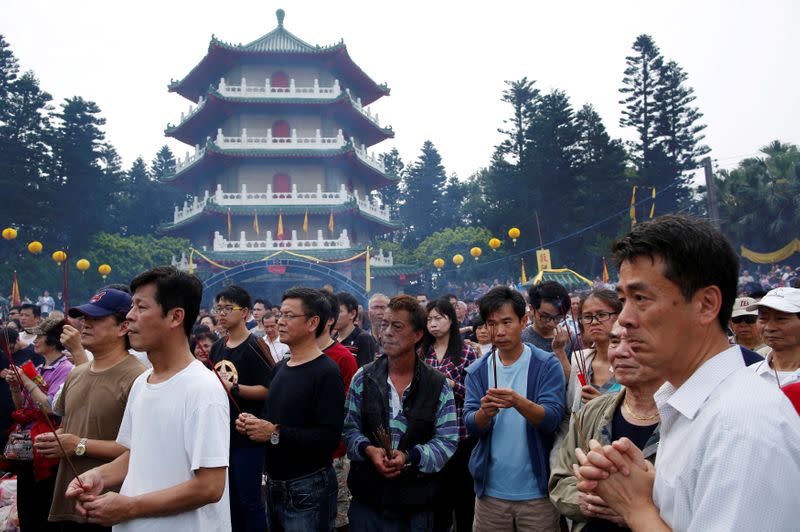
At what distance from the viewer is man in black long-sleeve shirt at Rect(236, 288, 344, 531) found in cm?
323

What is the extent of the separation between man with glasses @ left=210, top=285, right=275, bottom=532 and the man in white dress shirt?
3.22m

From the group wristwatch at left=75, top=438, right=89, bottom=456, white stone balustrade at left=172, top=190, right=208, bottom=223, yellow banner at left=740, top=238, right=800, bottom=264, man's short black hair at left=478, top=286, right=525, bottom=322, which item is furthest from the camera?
yellow banner at left=740, top=238, right=800, bottom=264

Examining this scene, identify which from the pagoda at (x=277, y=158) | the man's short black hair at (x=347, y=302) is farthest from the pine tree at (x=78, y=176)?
the man's short black hair at (x=347, y=302)

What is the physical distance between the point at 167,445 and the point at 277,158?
24732mm

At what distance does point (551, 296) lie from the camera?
4617 mm

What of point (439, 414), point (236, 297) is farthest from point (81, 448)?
point (236, 297)

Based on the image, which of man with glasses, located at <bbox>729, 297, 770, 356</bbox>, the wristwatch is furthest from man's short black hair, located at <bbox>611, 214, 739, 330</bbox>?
man with glasses, located at <bbox>729, 297, 770, 356</bbox>

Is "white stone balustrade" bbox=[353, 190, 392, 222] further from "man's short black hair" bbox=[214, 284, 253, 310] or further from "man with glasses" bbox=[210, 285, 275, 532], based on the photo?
"man with glasses" bbox=[210, 285, 275, 532]

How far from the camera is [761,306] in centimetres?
356

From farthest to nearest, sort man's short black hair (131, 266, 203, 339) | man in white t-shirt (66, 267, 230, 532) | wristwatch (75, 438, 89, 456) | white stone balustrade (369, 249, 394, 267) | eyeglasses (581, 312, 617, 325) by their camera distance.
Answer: white stone balustrade (369, 249, 394, 267)
eyeglasses (581, 312, 617, 325)
wristwatch (75, 438, 89, 456)
man's short black hair (131, 266, 203, 339)
man in white t-shirt (66, 267, 230, 532)

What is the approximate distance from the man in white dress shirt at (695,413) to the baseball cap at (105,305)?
2.66 meters

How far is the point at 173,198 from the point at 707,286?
1899 inches

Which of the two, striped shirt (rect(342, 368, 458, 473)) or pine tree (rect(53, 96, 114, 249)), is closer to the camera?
striped shirt (rect(342, 368, 458, 473))

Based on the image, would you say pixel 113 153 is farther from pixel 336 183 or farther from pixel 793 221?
pixel 793 221
